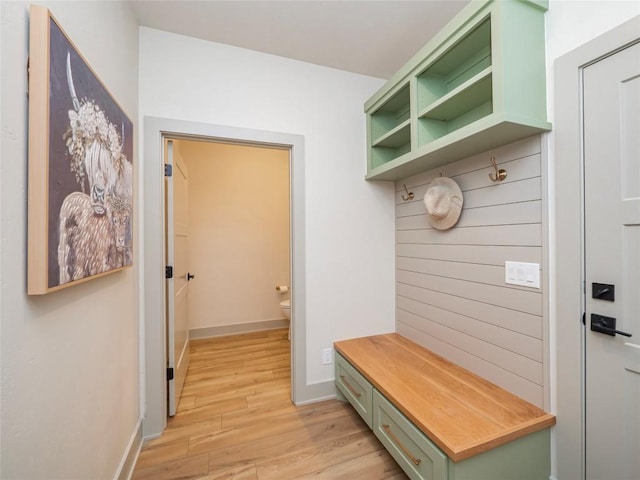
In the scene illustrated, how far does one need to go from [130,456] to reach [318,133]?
2303 millimetres

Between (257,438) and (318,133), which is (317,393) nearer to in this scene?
(257,438)

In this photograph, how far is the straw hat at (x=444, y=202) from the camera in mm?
1662

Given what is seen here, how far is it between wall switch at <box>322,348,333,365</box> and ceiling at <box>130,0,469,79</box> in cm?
222

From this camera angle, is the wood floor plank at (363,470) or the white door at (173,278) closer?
the wood floor plank at (363,470)

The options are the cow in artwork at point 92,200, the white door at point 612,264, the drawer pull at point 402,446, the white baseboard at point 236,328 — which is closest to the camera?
the cow in artwork at point 92,200

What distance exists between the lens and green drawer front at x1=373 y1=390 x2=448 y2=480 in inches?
44.1

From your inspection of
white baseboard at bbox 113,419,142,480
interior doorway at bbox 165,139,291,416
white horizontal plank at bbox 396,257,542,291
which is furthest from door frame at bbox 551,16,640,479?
interior doorway at bbox 165,139,291,416

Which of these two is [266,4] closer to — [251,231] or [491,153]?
[491,153]

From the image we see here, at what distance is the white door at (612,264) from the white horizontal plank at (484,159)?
20cm

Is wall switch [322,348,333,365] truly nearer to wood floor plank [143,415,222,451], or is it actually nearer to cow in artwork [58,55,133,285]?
wood floor plank [143,415,222,451]

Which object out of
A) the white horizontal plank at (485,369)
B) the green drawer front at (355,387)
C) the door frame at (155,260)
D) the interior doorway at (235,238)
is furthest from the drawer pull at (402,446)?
the interior doorway at (235,238)

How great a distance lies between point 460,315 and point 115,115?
2.10 m

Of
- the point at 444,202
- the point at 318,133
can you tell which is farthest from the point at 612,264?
the point at 318,133

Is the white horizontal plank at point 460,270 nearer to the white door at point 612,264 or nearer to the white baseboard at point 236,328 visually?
the white door at point 612,264
